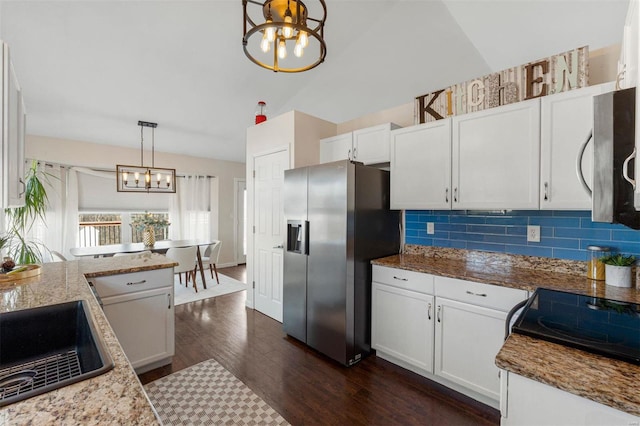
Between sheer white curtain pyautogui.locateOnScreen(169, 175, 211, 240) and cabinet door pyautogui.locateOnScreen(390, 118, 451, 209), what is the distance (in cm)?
483

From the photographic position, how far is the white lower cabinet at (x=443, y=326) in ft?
6.11

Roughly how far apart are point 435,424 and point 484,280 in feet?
3.11

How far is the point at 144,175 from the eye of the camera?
14.7ft

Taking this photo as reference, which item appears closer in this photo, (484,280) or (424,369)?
(484,280)

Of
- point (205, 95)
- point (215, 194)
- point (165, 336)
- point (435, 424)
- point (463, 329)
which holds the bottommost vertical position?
point (435, 424)

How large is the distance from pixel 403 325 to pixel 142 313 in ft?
6.66

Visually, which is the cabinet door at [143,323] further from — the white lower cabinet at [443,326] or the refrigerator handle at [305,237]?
the white lower cabinet at [443,326]

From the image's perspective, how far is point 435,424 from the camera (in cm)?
178

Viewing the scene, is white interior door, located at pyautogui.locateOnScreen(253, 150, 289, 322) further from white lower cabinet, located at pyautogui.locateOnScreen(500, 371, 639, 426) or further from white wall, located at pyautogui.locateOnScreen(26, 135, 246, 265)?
white wall, located at pyautogui.locateOnScreen(26, 135, 246, 265)

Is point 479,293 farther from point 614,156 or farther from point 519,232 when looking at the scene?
→ point 614,156

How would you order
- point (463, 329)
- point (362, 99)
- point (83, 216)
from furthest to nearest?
point (83, 216), point (362, 99), point (463, 329)

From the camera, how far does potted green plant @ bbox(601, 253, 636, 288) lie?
1.75 m

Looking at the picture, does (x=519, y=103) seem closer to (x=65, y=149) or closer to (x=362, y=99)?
(x=362, y=99)

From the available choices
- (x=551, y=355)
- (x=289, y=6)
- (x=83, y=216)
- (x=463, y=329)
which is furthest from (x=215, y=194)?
(x=551, y=355)
